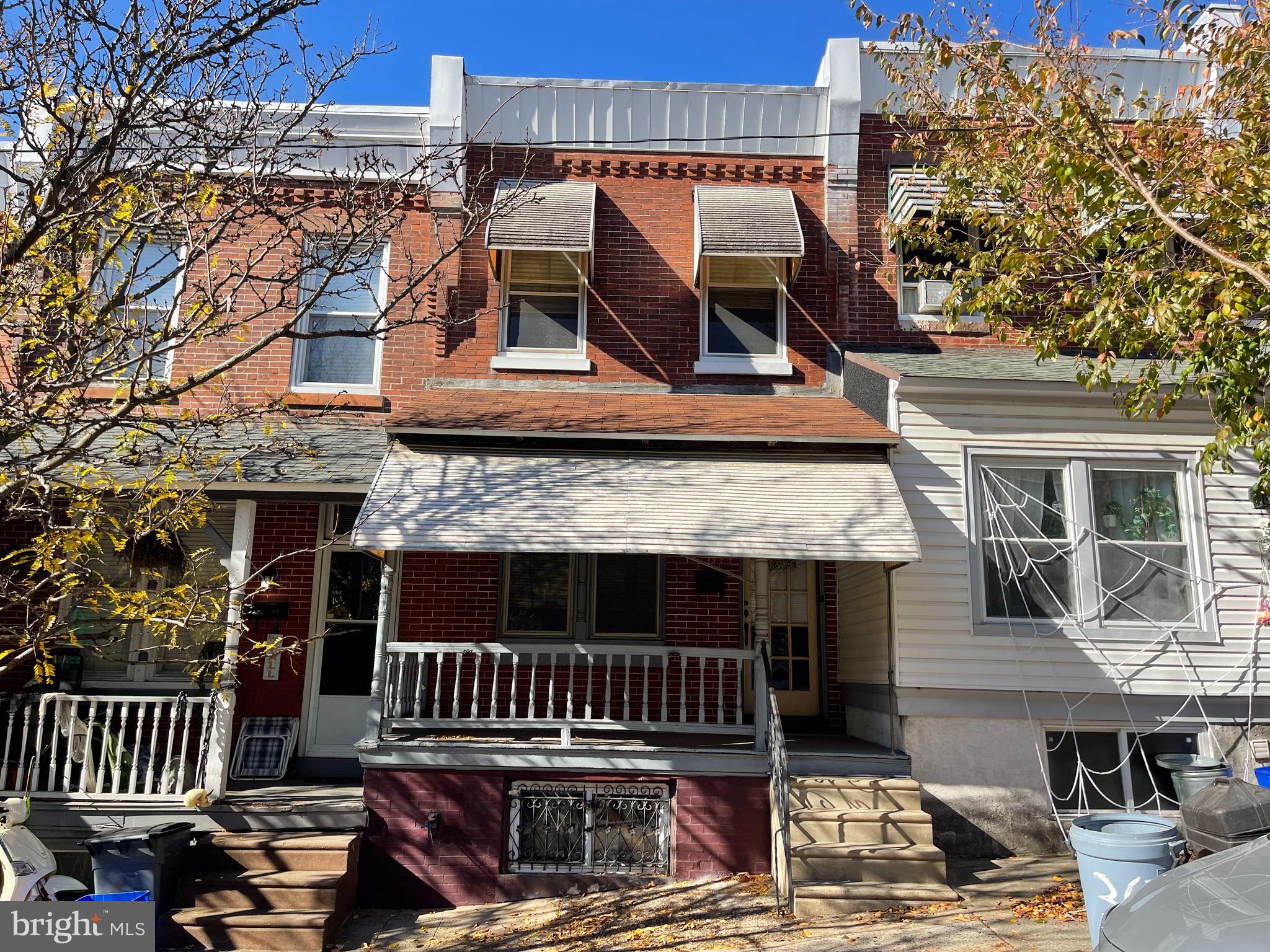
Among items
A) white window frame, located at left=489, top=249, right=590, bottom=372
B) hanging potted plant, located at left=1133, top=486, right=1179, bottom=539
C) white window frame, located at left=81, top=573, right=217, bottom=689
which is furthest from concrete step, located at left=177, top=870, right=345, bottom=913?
hanging potted plant, located at left=1133, top=486, right=1179, bottom=539

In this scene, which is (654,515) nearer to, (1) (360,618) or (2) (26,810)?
(1) (360,618)

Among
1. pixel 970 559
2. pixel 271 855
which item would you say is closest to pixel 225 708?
pixel 271 855

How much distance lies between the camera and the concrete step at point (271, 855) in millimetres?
7297

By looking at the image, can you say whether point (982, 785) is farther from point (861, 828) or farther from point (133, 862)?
point (133, 862)

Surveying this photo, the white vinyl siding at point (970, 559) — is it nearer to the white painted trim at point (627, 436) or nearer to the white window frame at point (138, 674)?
the white painted trim at point (627, 436)

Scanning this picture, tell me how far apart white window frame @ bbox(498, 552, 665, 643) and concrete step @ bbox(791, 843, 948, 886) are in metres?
3.21

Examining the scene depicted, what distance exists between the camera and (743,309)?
1098cm

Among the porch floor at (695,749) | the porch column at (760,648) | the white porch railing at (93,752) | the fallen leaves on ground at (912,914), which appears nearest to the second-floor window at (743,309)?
the porch column at (760,648)

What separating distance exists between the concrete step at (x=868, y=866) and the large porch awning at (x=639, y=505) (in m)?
2.27

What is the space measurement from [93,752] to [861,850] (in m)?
6.91

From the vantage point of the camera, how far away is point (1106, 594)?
863cm

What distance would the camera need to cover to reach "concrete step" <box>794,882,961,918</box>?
6.74 m

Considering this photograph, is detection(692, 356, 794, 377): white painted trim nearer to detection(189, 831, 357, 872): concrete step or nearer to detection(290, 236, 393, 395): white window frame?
detection(290, 236, 393, 395): white window frame

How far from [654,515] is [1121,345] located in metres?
4.35
